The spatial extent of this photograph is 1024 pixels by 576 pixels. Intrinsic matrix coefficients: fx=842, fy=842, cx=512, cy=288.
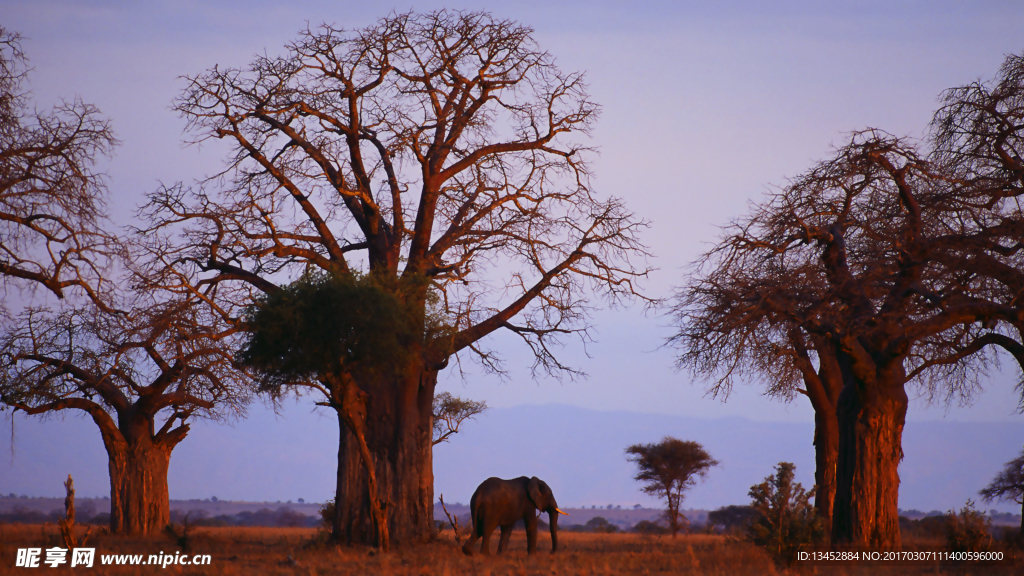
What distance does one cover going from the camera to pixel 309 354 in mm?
13695

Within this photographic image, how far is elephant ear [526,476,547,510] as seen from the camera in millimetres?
16547

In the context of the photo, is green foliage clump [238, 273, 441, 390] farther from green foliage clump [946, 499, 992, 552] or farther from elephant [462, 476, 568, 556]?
green foliage clump [946, 499, 992, 552]

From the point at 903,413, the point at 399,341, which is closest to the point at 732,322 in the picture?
the point at 903,413

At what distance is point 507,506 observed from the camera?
16.2 metres

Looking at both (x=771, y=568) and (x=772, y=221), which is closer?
(x=771, y=568)

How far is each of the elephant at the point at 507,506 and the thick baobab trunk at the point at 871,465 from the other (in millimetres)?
5044

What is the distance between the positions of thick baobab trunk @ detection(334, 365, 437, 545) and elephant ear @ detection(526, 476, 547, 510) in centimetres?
192

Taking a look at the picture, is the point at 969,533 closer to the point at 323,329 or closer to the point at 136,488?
the point at 323,329

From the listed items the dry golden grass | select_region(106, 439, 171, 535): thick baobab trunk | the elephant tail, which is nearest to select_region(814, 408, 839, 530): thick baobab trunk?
the dry golden grass

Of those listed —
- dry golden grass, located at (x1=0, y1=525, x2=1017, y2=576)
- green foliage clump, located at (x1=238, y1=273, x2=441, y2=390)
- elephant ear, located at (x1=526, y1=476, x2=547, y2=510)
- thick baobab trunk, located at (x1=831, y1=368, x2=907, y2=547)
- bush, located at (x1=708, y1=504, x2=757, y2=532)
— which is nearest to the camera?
dry golden grass, located at (x1=0, y1=525, x2=1017, y2=576)

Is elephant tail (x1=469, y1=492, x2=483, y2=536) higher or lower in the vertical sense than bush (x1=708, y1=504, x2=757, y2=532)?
higher

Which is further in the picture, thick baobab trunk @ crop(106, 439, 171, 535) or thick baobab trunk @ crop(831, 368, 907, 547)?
thick baobab trunk @ crop(106, 439, 171, 535)

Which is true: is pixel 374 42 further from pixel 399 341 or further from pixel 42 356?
pixel 42 356

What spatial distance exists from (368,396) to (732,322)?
7.13m
